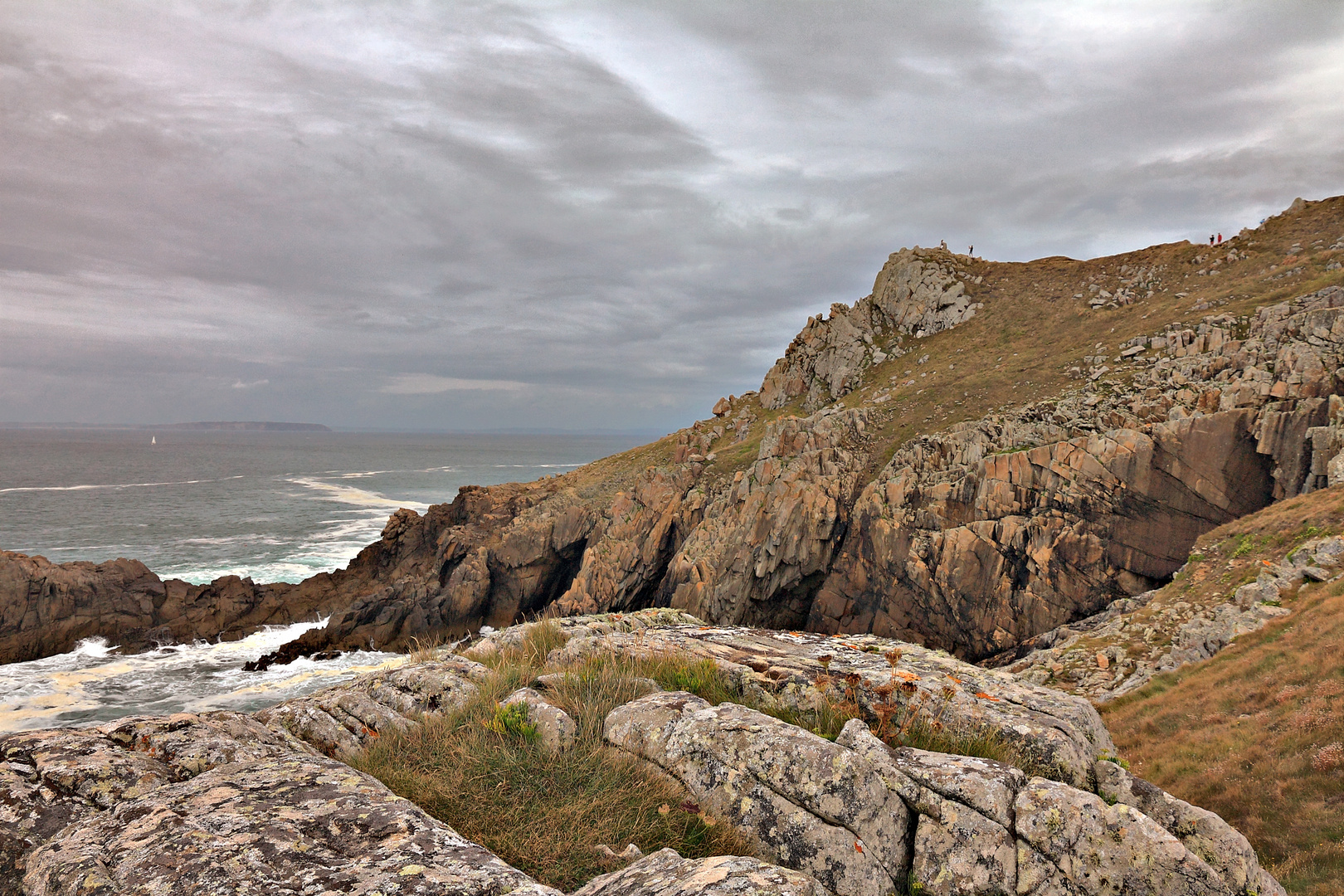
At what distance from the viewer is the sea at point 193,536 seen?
3025 centimetres

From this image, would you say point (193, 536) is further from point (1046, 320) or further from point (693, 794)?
point (1046, 320)

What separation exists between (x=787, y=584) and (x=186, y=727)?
2864 cm

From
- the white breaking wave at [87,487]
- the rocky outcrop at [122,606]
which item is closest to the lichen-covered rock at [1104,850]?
the rocky outcrop at [122,606]

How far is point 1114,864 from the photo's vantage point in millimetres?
4152

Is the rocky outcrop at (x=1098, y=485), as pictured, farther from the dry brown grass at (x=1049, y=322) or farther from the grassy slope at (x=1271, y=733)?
the grassy slope at (x=1271, y=733)

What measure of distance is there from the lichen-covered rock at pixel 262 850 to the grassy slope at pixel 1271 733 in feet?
31.6

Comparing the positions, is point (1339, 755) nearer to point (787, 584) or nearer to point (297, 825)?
point (297, 825)

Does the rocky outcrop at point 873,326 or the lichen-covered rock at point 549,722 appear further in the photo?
the rocky outcrop at point 873,326

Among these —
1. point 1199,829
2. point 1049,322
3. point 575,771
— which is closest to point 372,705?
point 575,771

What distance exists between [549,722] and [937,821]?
140 inches

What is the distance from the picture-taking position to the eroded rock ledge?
133 inches

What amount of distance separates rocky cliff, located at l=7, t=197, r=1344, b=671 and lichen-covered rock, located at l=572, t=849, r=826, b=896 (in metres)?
25.5

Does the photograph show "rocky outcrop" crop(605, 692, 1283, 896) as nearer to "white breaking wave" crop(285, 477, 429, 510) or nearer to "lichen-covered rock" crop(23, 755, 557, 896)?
"lichen-covered rock" crop(23, 755, 557, 896)

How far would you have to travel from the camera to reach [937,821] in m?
4.56
